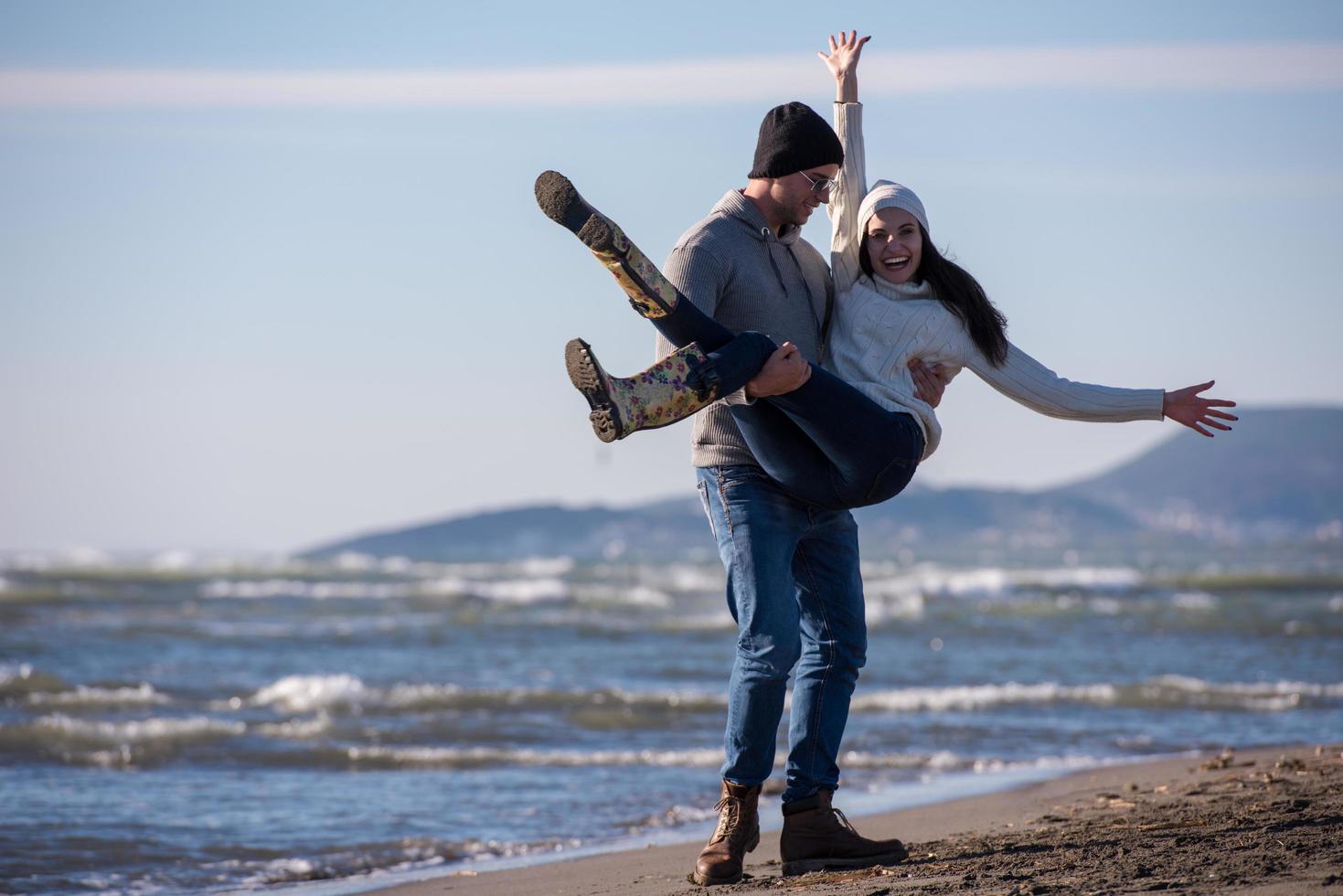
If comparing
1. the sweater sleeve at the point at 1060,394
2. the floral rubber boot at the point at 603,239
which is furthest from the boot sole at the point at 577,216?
the sweater sleeve at the point at 1060,394

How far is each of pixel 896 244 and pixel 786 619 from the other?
106 centimetres

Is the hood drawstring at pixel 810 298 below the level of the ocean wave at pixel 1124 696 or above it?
above

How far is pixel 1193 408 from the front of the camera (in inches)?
135

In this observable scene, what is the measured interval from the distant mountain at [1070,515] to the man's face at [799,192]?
40921 millimetres

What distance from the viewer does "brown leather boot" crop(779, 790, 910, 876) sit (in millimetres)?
3566

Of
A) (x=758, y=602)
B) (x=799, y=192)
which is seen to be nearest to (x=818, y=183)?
(x=799, y=192)

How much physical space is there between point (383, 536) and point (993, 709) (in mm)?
83681

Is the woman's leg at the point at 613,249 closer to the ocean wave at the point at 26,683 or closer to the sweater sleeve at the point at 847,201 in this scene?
the sweater sleeve at the point at 847,201

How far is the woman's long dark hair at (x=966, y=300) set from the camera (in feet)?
11.5

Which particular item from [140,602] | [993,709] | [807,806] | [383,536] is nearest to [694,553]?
[383,536]

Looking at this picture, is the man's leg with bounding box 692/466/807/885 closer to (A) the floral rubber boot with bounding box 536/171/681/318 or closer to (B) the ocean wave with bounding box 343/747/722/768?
(A) the floral rubber boot with bounding box 536/171/681/318

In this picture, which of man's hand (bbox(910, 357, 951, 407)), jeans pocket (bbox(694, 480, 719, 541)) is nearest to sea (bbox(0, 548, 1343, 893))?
jeans pocket (bbox(694, 480, 719, 541))

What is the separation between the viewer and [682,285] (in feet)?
10.7

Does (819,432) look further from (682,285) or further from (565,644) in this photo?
(565,644)
